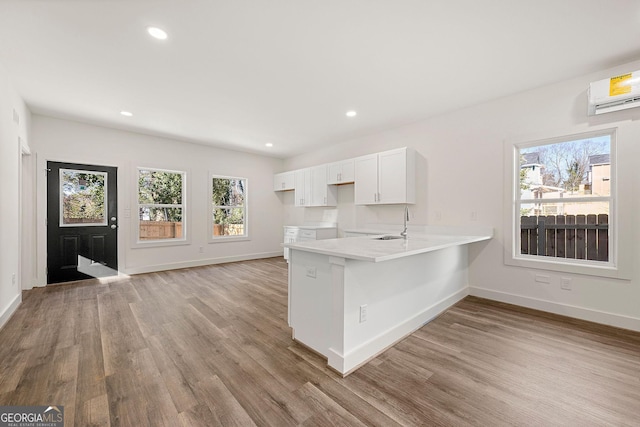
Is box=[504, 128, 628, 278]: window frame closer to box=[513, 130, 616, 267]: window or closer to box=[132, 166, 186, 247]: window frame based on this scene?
box=[513, 130, 616, 267]: window

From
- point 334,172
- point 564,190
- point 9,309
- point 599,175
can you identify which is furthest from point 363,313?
point 9,309

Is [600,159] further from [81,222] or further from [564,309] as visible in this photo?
[81,222]

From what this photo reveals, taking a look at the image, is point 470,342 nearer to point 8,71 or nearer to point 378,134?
point 378,134

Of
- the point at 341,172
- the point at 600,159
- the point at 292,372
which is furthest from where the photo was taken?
the point at 341,172

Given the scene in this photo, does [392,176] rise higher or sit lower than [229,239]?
higher

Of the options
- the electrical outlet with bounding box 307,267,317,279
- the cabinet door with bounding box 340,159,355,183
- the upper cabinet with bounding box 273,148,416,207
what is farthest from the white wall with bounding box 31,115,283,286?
the electrical outlet with bounding box 307,267,317,279

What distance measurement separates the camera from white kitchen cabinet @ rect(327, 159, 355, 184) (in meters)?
5.14

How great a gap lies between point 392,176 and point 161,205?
14.8 ft

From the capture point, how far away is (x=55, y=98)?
359 cm

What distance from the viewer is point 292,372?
1962mm

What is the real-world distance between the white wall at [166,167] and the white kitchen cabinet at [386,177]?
292 centimetres

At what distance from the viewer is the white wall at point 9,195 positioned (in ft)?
9.25

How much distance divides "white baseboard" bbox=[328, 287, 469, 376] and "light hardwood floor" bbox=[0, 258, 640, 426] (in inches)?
2.4

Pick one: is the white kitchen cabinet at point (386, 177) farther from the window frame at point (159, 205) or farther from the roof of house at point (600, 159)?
the window frame at point (159, 205)
